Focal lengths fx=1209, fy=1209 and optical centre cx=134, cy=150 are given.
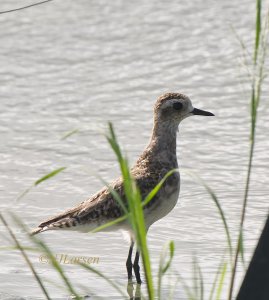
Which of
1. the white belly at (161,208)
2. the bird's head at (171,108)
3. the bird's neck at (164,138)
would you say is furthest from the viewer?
the bird's head at (171,108)

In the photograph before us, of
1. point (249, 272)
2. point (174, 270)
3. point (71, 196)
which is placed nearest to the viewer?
point (249, 272)

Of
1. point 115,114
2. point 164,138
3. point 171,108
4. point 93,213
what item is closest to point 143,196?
point 93,213

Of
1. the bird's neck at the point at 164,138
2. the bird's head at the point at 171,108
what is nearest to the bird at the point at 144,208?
the bird's neck at the point at 164,138

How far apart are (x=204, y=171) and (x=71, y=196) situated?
50.0 inches

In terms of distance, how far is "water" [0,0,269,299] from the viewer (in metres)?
8.62

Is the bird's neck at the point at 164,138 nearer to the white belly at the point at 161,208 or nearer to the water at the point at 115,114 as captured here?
the white belly at the point at 161,208

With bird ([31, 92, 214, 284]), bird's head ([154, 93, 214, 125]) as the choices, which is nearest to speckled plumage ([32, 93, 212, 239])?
bird ([31, 92, 214, 284])

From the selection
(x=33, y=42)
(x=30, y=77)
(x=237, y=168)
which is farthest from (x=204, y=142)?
(x=33, y=42)

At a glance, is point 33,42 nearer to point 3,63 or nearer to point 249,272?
point 3,63

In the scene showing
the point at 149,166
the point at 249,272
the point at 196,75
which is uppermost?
the point at 249,272

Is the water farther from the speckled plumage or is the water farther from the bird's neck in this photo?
the bird's neck

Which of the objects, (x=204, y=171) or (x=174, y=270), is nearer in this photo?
(x=174, y=270)

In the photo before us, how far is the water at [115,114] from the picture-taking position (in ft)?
28.3

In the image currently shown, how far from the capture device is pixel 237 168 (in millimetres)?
10438
